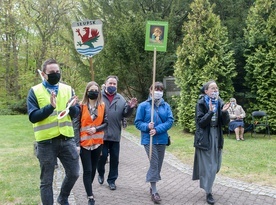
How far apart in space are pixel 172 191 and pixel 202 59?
8.55m

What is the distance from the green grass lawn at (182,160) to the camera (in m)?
5.85

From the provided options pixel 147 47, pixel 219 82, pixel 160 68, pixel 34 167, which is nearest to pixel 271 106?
pixel 219 82

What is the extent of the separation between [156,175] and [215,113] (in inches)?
53.9

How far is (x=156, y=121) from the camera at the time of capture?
5504 mm

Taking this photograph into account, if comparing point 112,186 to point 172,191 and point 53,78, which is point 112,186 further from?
point 53,78

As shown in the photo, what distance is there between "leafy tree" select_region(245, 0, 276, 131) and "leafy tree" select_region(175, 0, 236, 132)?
962 mm

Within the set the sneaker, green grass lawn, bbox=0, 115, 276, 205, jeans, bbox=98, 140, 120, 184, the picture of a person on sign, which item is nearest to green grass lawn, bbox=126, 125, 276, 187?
green grass lawn, bbox=0, 115, 276, 205

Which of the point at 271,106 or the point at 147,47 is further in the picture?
the point at 271,106

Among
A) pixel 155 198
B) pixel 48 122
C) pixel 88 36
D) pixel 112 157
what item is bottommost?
pixel 155 198

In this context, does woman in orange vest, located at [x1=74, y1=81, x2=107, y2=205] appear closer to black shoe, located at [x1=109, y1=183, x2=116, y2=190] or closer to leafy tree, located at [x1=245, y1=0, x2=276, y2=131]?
black shoe, located at [x1=109, y1=183, x2=116, y2=190]

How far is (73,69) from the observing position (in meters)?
26.3

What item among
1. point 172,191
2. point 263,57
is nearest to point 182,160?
point 172,191

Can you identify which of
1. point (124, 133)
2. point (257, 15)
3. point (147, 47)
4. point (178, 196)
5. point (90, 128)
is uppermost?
point (257, 15)

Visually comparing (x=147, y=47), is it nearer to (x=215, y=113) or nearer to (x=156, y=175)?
(x=215, y=113)
